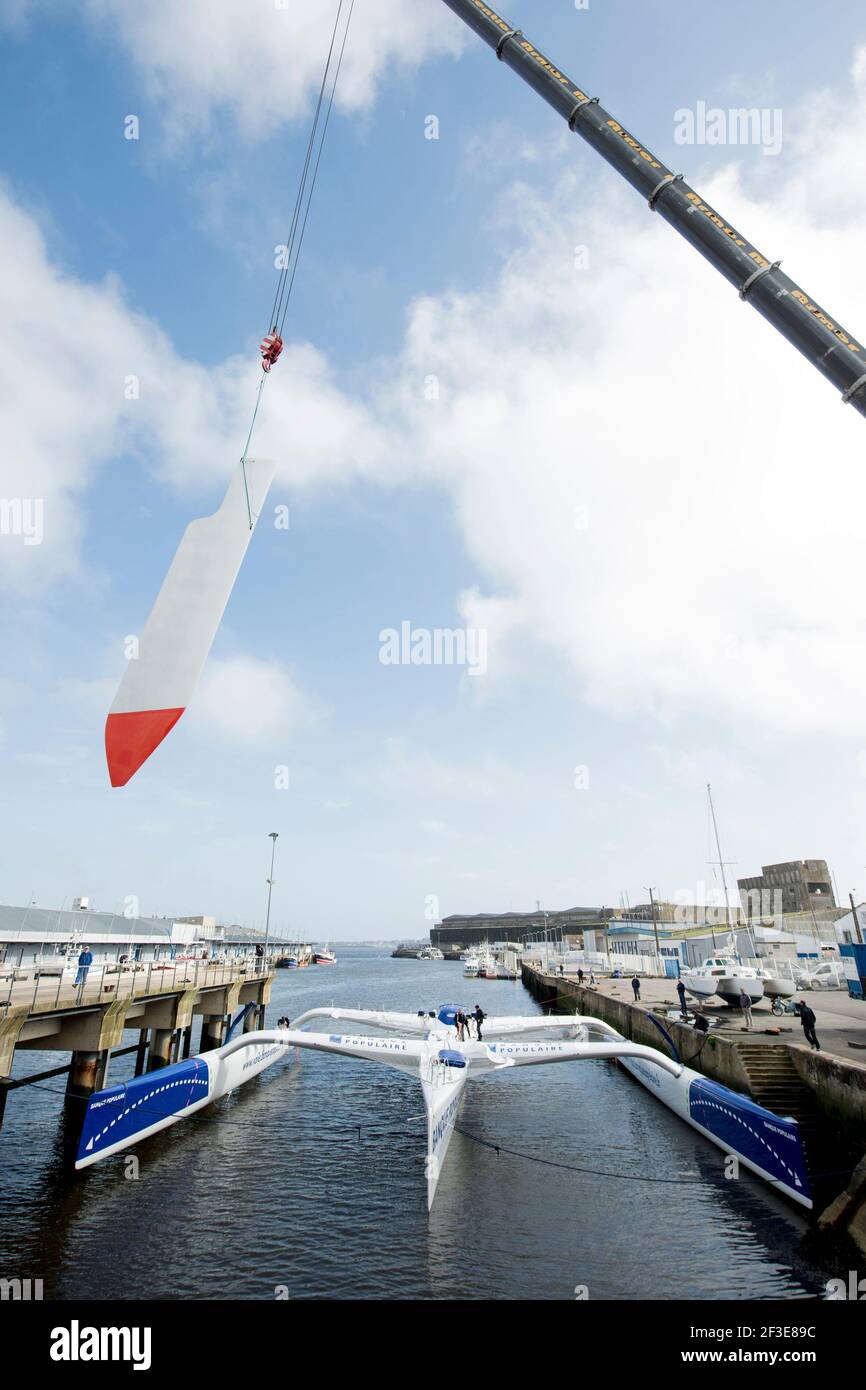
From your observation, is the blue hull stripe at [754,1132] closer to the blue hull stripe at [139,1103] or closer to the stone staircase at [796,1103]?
the stone staircase at [796,1103]

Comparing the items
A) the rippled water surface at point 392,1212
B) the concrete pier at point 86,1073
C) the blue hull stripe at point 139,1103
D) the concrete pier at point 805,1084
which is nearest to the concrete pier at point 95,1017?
the concrete pier at point 86,1073

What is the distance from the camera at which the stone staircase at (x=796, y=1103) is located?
12797mm

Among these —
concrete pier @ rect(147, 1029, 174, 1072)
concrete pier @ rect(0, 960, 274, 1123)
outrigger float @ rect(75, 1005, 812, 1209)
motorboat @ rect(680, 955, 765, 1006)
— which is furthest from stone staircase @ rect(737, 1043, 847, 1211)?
concrete pier @ rect(147, 1029, 174, 1072)

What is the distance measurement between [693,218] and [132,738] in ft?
46.7

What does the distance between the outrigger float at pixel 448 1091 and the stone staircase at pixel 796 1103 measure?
31.0 inches

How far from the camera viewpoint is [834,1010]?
2409 centimetres

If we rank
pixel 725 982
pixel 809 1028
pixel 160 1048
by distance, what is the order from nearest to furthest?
1. pixel 809 1028
2. pixel 160 1048
3. pixel 725 982

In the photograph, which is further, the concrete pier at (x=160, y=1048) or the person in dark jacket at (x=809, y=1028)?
the concrete pier at (x=160, y=1048)

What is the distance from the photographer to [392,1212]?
40.2ft

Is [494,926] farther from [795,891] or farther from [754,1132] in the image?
[754,1132]

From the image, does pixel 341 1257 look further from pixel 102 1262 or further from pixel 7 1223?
pixel 7 1223

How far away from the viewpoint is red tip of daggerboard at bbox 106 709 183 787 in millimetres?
5789

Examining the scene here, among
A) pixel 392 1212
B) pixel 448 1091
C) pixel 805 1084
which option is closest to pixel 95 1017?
pixel 392 1212
